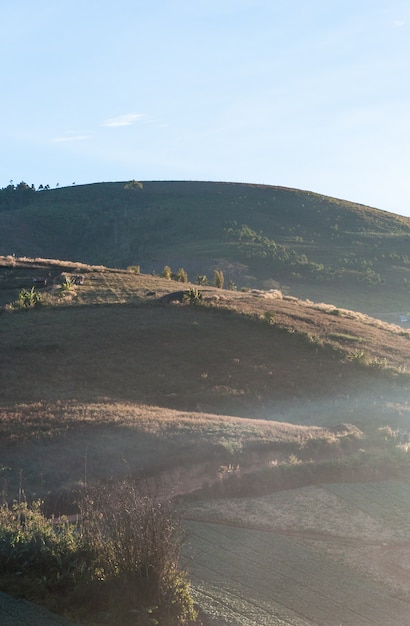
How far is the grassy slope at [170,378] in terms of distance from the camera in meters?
14.5

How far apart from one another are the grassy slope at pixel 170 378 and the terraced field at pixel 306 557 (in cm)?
292

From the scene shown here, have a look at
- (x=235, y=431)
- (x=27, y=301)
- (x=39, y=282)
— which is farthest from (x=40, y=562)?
(x=39, y=282)

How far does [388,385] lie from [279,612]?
19.5 metres

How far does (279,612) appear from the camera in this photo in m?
7.48

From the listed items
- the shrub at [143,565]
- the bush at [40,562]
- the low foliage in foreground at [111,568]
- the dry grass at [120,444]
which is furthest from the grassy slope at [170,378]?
the shrub at [143,565]

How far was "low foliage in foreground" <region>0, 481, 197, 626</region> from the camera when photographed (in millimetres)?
7098

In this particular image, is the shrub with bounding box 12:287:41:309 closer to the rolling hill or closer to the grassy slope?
the rolling hill

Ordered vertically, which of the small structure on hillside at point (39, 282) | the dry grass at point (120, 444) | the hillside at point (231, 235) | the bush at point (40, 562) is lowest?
the dry grass at point (120, 444)

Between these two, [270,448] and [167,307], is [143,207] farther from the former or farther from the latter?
[270,448]

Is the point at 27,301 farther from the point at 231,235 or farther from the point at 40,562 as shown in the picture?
the point at 231,235

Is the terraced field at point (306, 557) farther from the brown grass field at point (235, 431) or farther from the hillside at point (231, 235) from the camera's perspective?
the hillside at point (231, 235)

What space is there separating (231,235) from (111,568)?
293ft

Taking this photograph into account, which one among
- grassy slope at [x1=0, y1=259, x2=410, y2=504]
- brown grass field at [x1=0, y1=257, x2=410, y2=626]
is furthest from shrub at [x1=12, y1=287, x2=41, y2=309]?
grassy slope at [x1=0, y1=259, x2=410, y2=504]

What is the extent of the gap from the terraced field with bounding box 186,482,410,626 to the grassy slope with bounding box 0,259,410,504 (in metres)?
2.92
